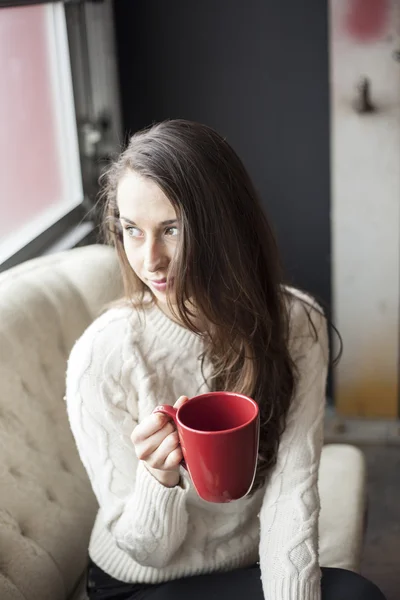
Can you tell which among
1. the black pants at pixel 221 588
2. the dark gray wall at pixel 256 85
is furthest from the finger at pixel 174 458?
the dark gray wall at pixel 256 85

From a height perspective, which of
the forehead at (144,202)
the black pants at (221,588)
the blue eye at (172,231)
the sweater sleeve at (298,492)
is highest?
the forehead at (144,202)

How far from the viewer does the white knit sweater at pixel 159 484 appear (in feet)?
3.78

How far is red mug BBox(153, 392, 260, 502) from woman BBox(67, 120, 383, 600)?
213 mm

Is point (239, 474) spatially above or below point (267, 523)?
above

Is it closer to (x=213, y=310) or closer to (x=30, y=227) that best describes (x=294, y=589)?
(x=213, y=310)

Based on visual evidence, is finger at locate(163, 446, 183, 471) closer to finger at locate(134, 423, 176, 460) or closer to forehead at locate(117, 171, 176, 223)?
finger at locate(134, 423, 176, 460)

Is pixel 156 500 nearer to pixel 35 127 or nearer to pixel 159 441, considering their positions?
pixel 159 441

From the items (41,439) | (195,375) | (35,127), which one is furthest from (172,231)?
(35,127)

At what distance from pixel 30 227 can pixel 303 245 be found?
0.93 metres

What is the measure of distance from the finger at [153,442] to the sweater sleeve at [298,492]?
301mm

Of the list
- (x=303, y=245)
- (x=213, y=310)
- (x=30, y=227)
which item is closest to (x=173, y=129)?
(x=213, y=310)

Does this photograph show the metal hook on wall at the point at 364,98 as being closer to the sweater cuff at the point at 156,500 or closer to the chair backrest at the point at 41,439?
the chair backrest at the point at 41,439

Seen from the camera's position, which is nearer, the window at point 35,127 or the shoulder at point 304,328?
the shoulder at point 304,328

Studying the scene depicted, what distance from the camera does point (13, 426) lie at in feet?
4.17
